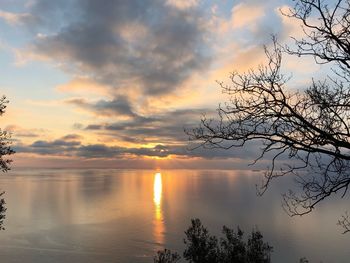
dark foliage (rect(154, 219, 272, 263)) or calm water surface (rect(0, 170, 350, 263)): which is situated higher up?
dark foliage (rect(154, 219, 272, 263))

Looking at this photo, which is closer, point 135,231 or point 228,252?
point 228,252

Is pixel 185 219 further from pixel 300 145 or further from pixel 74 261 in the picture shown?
pixel 300 145

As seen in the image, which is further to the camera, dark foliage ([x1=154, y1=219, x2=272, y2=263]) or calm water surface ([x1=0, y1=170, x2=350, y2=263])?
calm water surface ([x1=0, y1=170, x2=350, y2=263])

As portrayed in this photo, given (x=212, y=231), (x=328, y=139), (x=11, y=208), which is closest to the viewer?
(x=328, y=139)

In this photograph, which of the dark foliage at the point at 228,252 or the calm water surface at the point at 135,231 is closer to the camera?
the dark foliage at the point at 228,252

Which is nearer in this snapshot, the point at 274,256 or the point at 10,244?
the point at 274,256

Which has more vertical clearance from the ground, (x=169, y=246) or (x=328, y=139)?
(x=328, y=139)

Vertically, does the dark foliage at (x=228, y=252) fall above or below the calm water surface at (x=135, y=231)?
above

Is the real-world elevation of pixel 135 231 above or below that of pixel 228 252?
below

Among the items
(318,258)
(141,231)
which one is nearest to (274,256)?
(318,258)

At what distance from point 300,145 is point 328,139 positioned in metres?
0.51

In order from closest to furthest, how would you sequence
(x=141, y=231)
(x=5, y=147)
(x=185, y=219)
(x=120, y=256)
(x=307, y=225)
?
(x=5, y=147)
(x=120, y=256)
(x=141, y=231)
(x=307, y=225)
(x=185, y=219)

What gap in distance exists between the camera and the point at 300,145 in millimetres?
6621

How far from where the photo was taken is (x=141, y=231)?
130m
